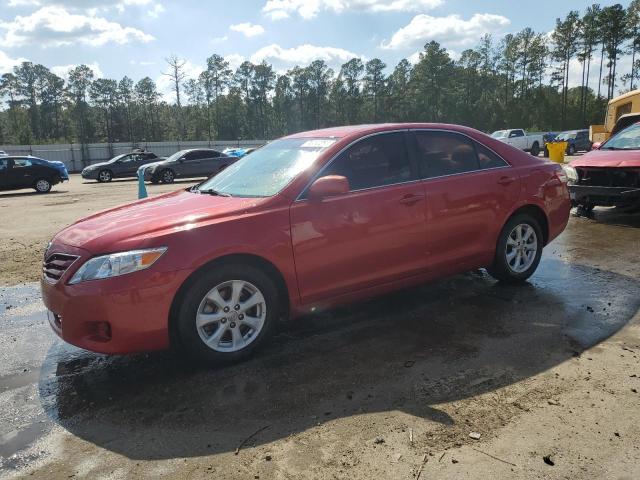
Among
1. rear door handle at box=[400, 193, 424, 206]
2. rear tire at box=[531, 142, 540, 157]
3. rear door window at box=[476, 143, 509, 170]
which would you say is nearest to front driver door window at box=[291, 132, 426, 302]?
rear door handle at box=[400, 193, 424, 206]

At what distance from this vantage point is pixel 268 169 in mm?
4445

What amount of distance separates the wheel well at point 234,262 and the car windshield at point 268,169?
552 mm

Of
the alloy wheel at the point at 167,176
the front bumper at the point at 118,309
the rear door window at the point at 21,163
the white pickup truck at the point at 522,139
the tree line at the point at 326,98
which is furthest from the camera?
the tree line at the point at 326,98

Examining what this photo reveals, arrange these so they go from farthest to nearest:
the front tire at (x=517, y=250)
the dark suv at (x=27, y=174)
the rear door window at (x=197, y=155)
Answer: the rear door window at (x=197, y=155), the dark suv at (x=27, y=174), the front tire at (x=517, y=250)

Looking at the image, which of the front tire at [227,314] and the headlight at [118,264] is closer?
the headlight at [118,264]

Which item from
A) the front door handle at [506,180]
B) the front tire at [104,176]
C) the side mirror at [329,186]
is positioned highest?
the side mirror at [329,186]

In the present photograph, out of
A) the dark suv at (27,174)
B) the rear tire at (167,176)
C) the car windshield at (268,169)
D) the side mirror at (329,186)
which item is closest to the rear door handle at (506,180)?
the car windshield at (268,169)

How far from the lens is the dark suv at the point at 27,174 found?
20031 mm

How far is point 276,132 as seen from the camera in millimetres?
104812

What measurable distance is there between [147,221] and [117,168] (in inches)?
1010

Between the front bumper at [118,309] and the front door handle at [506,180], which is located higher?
the front door handle at [506,180]

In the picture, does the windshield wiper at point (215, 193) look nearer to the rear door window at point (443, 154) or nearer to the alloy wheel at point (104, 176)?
the rear door window at point (443, 154)

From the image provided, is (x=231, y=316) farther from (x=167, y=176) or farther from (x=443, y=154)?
(x=167, y=176)

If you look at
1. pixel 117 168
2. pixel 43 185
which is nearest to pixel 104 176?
pixel 117 168
